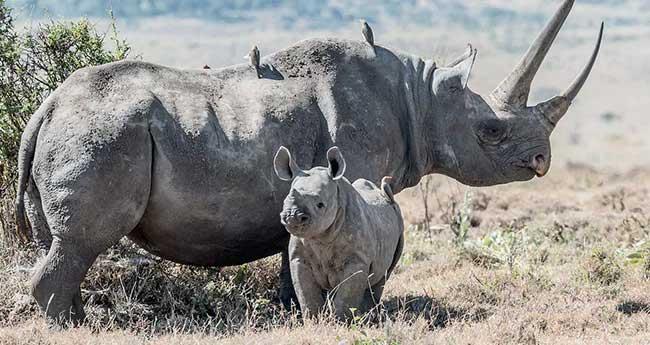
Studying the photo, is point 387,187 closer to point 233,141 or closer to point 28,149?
point 233,141

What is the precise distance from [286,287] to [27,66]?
3166 mm

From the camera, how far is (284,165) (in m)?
9.76

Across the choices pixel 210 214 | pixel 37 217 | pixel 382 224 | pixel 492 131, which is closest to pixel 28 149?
pixel 37 217

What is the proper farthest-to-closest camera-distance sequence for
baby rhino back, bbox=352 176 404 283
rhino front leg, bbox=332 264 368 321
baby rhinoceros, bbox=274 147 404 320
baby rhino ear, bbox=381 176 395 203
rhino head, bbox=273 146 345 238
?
baby rhino ear, bbox=381 176 395 203
baby rhino back, bbox=352 176 404 283
rhino front leg, bbox=332 264 368 321
baby rhinoceros, bbox=274 147 404 320
rhino head, bbox=273 146 345 238

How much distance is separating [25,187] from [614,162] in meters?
38.0

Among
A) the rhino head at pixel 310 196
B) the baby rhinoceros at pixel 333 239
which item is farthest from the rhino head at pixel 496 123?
the rhino head at pixel 310 196

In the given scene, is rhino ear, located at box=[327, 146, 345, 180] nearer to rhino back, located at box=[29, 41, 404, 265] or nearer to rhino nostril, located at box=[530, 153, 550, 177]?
rhino back, located at box=[29, 41, 404, 265]

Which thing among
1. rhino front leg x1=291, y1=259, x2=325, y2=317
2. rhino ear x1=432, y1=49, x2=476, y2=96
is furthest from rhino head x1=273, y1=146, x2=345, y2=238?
rhino ear x1=432, y1=49, x2=476, y2=96

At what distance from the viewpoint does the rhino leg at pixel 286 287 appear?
36.8 ft

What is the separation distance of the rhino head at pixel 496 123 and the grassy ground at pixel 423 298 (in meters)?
1.09

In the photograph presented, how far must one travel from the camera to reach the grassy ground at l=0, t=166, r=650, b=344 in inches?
380

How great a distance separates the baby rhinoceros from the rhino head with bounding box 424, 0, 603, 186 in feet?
5.21

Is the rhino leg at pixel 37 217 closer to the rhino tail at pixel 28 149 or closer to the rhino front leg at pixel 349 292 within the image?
the rhino tail at pixel 28 149

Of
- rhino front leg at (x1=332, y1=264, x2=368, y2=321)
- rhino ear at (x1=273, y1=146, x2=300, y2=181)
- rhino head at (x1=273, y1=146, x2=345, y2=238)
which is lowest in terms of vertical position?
rhino front leg at (x1=332, y1=264, x2=368, y2=321)
